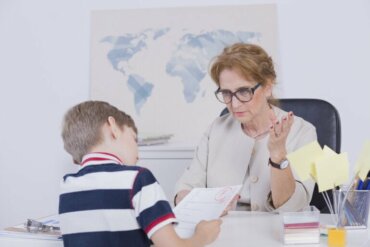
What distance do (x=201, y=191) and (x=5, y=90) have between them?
2.13m

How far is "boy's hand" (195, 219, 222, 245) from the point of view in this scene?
1207 mm

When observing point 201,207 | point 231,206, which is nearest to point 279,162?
point 231,206

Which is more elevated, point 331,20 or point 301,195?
point 331,20

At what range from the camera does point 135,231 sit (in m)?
1.13

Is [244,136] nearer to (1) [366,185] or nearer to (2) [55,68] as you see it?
(1) [366,185]

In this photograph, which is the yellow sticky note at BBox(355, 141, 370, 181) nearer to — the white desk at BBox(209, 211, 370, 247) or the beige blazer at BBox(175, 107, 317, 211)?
the white desk at BBox(209, 211, 370, 247)

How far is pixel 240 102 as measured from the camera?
76.4 inches

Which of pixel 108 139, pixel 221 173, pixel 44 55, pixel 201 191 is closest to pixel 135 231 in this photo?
pixel 108 139

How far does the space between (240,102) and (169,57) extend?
44.9 inches

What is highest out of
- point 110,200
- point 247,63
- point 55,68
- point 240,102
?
point 55,68

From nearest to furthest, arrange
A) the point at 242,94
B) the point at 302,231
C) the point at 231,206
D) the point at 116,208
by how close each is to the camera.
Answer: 1. the point at 116,208
2. the point at 302,231
3. the point at 231,206
4. the point at 242,94

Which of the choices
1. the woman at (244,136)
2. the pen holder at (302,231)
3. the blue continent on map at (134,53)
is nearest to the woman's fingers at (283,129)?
the woman at (244,136)

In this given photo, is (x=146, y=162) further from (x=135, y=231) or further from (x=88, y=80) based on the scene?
(x=135, y=231)

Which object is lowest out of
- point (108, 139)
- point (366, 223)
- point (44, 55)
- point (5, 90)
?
point (366, 223)
